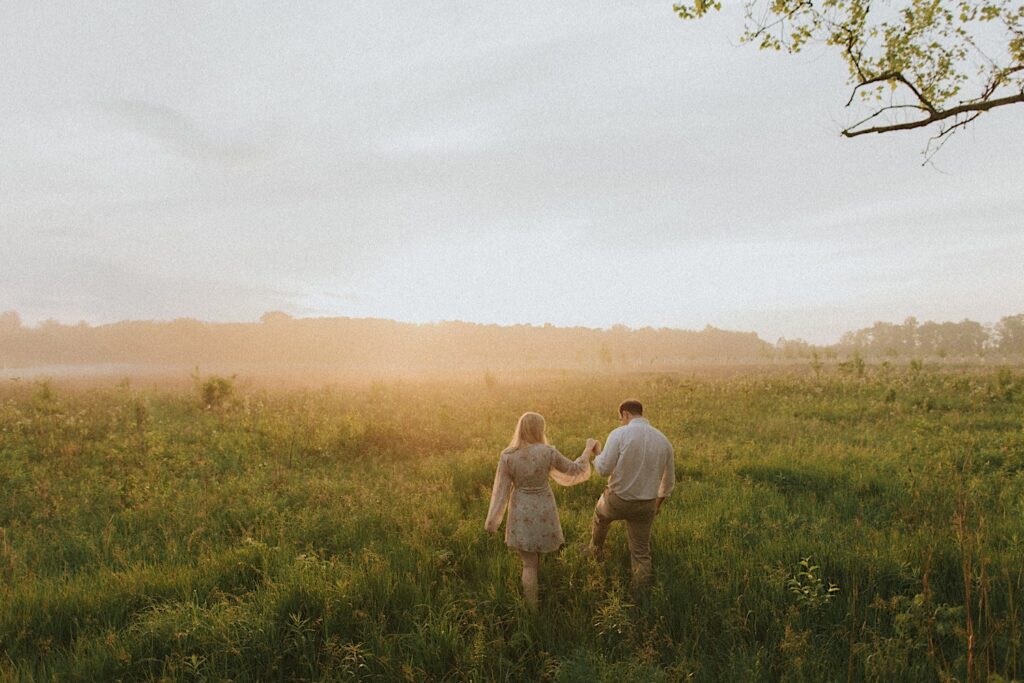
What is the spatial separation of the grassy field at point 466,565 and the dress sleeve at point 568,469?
1.06m

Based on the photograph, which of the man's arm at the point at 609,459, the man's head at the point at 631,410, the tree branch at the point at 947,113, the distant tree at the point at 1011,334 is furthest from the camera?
the distant tree at the point at 1011,334

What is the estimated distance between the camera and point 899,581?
5.54m

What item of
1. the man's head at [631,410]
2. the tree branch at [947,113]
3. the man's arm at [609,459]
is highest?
the tree branch at [947,113]

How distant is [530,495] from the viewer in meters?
5.63

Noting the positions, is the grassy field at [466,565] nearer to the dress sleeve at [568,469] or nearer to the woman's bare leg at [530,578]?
the woman's bare leg at [530,578]

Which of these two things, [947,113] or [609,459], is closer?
[609,459]

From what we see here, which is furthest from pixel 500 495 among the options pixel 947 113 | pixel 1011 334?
pixel 1011 334

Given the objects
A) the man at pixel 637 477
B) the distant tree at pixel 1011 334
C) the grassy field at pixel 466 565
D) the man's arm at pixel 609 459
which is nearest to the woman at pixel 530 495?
the man's arm at pixel 609 459

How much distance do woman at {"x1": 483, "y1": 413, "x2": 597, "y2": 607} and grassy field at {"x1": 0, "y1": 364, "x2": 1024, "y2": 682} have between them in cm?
48

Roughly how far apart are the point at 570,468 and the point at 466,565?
1851 mm

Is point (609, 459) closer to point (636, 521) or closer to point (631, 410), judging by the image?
point (631, 410)

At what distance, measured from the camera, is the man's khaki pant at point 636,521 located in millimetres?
5711

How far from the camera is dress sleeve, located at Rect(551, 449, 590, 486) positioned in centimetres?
571

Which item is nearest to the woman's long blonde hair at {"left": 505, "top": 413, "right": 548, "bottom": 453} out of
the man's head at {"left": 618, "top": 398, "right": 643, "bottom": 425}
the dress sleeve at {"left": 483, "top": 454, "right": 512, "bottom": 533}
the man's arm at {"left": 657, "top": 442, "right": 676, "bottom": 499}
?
the dress sleeve at {"left": 483, "top": 454, "right": 512, "bottom": 533}
